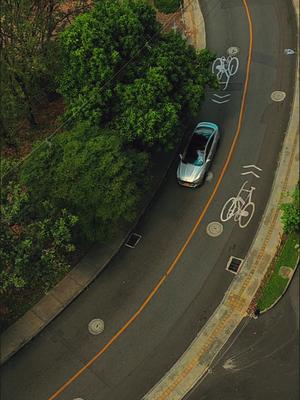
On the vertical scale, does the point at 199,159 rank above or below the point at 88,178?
below

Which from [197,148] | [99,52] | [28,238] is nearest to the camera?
[28,238]

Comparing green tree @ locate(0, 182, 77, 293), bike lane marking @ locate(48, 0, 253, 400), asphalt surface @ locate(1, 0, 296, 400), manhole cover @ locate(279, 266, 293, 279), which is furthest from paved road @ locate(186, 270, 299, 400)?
green tree @ locate(0, 182, 77, 293)

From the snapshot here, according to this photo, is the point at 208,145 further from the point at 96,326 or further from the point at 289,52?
the point at 96,326

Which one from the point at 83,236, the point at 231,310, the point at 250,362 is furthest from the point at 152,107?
the point at 250,362

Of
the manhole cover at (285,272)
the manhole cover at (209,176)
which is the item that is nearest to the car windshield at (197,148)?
the manhole cover at (209,176)

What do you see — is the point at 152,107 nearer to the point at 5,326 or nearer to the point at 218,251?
the point at 218,251

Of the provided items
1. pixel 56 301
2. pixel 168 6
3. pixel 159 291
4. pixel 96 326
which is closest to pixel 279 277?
pixel 159 291

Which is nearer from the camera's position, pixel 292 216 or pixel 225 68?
pixel 292 216
